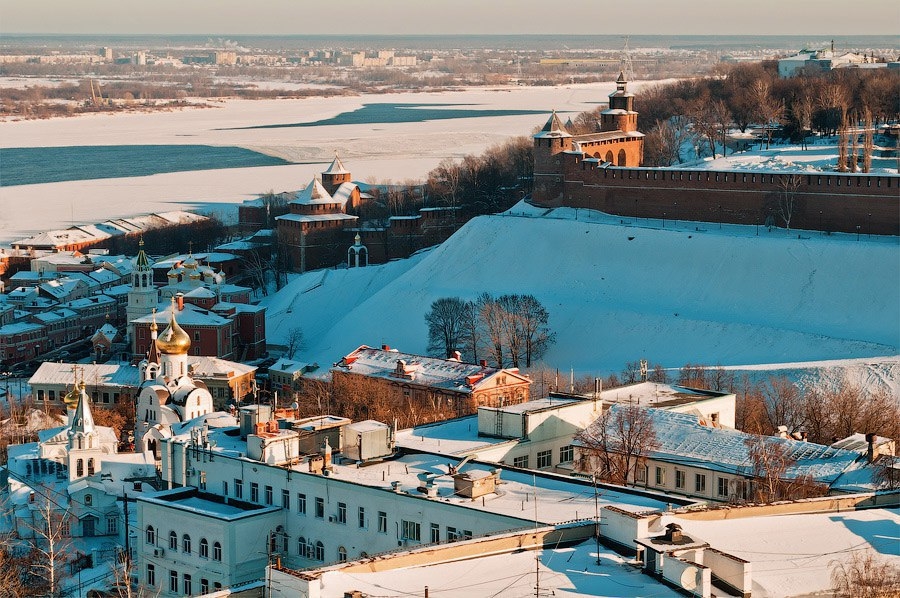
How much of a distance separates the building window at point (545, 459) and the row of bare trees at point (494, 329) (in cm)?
1169

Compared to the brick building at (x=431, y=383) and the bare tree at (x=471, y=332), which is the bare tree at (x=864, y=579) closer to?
→ the brick building at (x=431, y=383)

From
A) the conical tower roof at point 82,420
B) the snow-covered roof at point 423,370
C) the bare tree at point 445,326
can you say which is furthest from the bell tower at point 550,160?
the conical tower roof at point 82,420

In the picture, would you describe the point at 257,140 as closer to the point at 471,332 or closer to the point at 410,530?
the point at 471,332

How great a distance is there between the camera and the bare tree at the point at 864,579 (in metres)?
8.86

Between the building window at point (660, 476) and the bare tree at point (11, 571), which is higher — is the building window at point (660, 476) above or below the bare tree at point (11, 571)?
above

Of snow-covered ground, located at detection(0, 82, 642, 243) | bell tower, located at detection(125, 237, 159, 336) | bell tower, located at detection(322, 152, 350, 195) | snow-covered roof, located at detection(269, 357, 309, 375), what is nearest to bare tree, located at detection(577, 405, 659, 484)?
snow-covered roof, located at detection(269, 357, 309, 375)

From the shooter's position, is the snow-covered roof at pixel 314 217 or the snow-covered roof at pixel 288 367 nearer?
the snow-covered roof at pixel 288 367

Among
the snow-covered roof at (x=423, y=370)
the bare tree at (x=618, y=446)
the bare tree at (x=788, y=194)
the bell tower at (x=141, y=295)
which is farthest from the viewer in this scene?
the bell tower at (x=141, y=295)

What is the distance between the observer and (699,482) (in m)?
14.8

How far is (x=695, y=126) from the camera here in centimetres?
4109

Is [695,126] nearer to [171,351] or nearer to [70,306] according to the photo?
[70,306]

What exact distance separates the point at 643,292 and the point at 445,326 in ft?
11.5

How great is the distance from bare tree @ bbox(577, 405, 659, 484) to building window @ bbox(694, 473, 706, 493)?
1.60 ft

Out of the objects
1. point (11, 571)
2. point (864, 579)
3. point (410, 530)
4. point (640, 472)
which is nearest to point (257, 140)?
point (11, 571)
